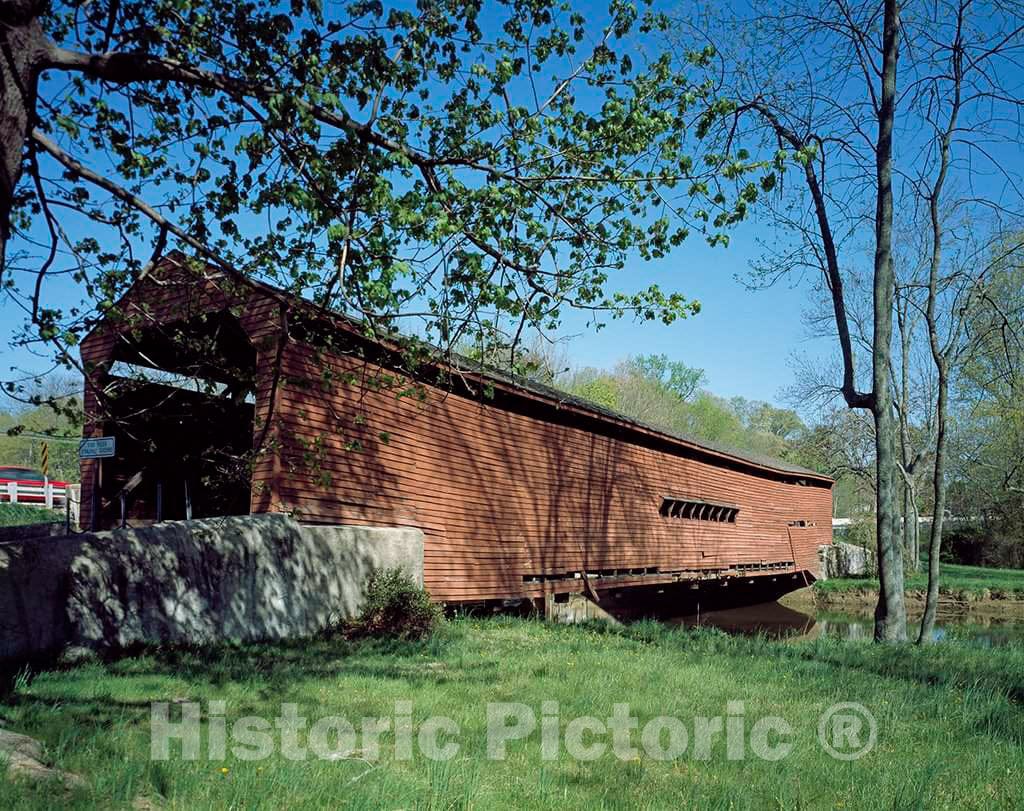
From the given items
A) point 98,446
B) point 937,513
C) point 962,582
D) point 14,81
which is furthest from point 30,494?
point 962,582

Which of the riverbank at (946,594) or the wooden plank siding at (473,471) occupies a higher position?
the wooden plank siding at (473,471)

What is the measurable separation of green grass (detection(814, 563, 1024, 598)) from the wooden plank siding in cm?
972

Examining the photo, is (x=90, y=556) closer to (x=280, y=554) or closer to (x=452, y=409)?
(x=280, y=554)

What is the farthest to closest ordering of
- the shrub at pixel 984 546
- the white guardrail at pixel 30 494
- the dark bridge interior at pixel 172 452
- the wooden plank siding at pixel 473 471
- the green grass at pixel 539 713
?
1. the shrub at pixel 984 546
2. the white guardrail at pixel 30 494
3. the dark bridge interior at pixel 172 452
4. the wooden plank siding at pixel 473 471
5. the green grass at pixel 539 713

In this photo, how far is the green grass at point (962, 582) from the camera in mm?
26219

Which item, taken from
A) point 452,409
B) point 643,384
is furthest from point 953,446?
point 452,409

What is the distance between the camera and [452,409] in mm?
12188

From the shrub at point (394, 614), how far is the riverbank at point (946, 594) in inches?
776

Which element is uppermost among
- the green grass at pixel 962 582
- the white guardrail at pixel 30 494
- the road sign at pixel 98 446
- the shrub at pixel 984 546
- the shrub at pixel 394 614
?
the road sign at pixel 98 446

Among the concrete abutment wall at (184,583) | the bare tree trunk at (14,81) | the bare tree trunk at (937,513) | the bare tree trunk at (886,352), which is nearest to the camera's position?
the bare tree trunk at (14,81)

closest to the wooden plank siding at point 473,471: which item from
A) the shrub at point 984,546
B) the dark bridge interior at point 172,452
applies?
the dark bridge interior at point 172,452

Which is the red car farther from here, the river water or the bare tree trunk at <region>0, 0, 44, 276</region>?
the bare tree trunk at <region>0, 0, 44, 276</region>

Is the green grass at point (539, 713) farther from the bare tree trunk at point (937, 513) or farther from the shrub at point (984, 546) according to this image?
the shrub at point (984, 546)

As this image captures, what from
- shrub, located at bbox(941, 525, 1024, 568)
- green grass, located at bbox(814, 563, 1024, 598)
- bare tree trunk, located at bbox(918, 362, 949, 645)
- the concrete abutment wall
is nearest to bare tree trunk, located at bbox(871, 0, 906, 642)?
bare tree trunk, located at bbox(918, 362, 949, 645)
